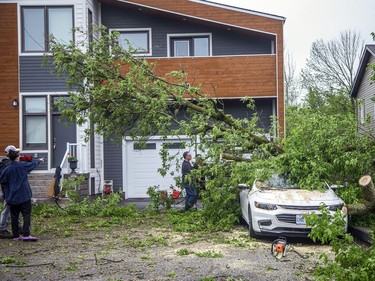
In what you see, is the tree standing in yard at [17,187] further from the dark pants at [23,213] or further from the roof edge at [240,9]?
the roof edge at [240,9]

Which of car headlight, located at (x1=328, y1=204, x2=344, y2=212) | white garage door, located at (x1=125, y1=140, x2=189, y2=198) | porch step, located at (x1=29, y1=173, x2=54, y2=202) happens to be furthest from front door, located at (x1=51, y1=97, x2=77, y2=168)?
car headlight, located at (x1=328, y1=204, x2=344, y2=212)

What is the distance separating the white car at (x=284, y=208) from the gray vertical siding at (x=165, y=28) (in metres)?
11.2

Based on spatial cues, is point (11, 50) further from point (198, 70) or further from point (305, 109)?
point (305, 109)

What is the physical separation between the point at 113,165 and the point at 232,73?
5.69 meters

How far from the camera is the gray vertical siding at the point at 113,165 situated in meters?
21.4

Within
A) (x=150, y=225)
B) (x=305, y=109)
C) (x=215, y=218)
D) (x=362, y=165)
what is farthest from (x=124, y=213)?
(x=362, y=165)

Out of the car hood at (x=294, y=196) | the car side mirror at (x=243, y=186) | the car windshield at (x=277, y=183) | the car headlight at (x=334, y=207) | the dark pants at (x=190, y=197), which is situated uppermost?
the car windshield at (x=277, y=183)

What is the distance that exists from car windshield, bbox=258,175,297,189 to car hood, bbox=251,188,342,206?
226 millimetres

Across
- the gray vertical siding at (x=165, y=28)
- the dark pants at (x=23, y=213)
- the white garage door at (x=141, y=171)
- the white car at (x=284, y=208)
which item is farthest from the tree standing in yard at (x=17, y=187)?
the gray vertical siding at (x=165, y=28)

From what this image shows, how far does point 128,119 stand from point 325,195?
18.2ft

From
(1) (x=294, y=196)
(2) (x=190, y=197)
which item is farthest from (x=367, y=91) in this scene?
(1) (x=294, y=196)

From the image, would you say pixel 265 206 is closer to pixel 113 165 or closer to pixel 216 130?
pixel 216 130

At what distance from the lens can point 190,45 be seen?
2208 centimetres

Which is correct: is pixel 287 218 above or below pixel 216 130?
below
